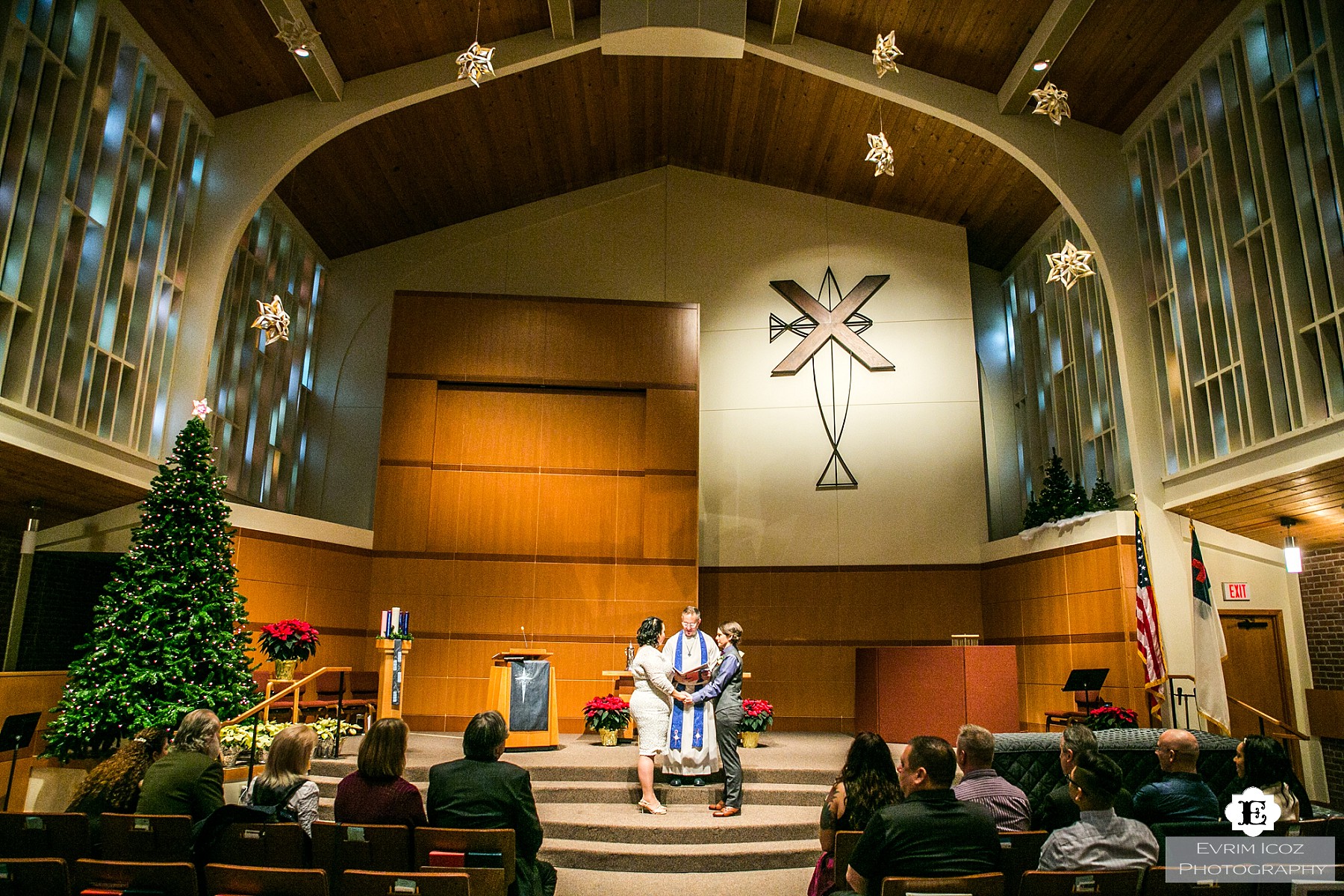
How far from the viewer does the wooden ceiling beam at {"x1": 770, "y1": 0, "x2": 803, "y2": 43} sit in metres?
9.62

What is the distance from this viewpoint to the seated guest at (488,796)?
3.62 metres

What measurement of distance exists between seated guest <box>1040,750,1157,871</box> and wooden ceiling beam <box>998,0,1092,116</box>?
757 centimetres

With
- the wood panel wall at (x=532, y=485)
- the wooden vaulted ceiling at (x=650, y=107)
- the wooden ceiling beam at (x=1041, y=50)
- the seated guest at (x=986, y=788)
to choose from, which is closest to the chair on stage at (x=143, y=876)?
the seated guest at (x=986, y=788)

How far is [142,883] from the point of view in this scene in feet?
10.1

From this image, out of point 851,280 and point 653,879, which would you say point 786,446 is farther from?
point 653,879

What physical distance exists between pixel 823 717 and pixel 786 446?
3.63 metres

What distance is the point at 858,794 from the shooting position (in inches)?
138

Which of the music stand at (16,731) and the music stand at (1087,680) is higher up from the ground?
the music stand at (1087,680)

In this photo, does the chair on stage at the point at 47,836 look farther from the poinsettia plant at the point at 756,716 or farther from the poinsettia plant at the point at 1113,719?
the poinsettia plant at the point at 1113,719

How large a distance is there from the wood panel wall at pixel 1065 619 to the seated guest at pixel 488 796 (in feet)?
23.6

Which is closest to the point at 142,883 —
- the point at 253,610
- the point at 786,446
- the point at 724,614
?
the point at 253,610

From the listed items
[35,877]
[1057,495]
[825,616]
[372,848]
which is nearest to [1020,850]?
[372,848]

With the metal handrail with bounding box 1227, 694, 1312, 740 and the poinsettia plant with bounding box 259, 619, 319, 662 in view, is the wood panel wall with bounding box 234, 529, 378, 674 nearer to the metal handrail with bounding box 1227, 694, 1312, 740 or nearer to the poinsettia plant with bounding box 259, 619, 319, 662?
the poinsettia plant with bounding box 259, 619, 319, 662

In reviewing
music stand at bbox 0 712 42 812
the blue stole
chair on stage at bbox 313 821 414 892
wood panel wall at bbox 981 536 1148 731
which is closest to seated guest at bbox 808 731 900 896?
chair on stage at bbox 313 821 414 892
